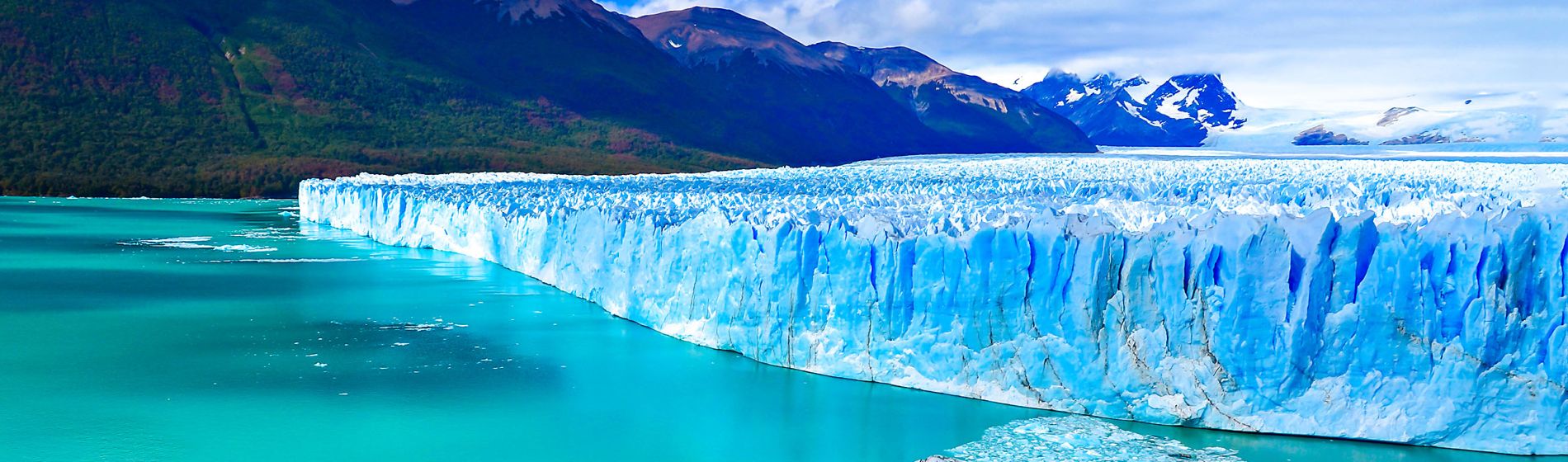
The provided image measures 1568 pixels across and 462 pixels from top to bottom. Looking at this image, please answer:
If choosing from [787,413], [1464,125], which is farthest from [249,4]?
[1464,125]

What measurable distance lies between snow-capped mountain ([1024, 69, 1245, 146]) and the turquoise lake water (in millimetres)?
102773

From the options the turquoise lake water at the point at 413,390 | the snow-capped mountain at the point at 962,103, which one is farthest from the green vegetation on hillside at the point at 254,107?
the snow-capped mountain at the point at 962,103

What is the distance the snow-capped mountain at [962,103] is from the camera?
319 ft

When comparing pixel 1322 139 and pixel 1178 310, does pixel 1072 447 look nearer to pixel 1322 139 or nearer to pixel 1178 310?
pixel 1178 310

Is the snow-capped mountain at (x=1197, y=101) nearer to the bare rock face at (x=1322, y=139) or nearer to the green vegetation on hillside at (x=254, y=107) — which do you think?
the bare rock face at (x=1322, y=139)

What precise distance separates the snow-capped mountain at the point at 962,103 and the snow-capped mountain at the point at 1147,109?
13466 mm

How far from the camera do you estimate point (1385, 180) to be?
18.4 metres

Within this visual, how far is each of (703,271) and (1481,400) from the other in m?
5.33

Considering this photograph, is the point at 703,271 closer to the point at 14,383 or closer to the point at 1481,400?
the point at 14,383

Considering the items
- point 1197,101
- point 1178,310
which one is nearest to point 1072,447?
point 1178,310

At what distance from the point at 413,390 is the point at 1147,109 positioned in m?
119

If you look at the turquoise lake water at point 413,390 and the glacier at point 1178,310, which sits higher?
the glacier at point 1178,310

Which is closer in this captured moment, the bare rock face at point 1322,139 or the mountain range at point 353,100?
the mountain range at point 353,100

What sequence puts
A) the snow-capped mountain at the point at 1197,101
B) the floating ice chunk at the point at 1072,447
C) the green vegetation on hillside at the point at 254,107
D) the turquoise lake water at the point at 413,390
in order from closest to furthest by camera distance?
1. the floating ice chunk at the point at 1072,447
2. the turquoise lake water at the point at 413,390
3. the green vegetation on hillside at the point at 254,107
4. the snow-capped mountain at the point at 1197,101
